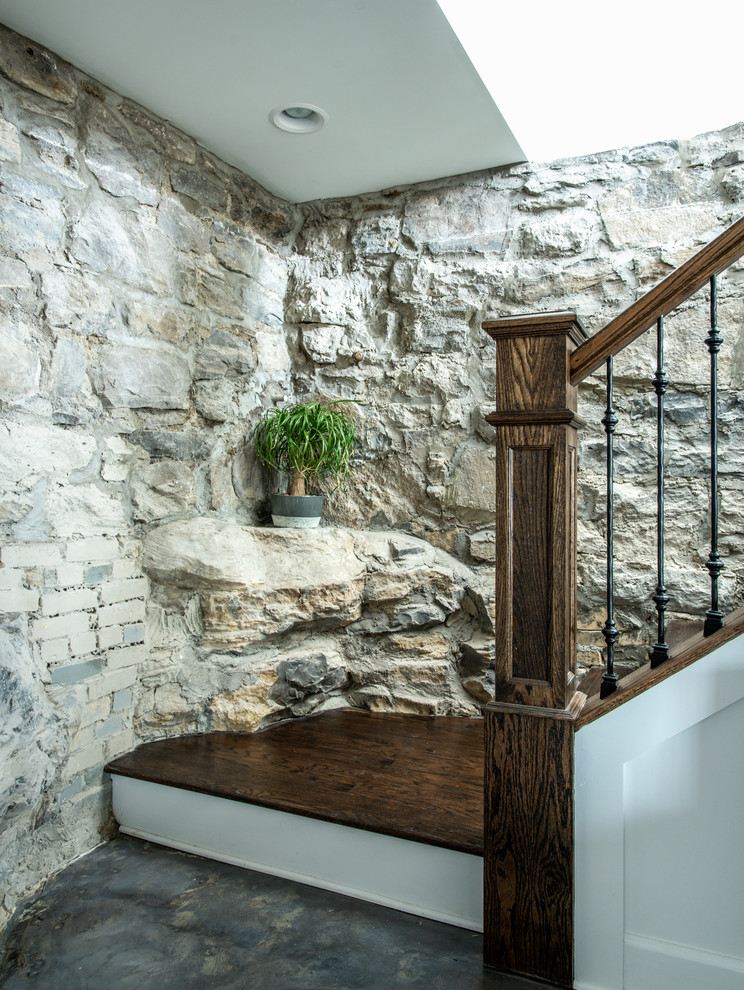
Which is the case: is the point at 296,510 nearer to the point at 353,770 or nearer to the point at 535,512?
the point at 353,770

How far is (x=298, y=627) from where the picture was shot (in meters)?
2.46

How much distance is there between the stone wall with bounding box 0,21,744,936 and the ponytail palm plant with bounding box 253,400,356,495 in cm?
13

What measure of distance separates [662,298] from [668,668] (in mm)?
742

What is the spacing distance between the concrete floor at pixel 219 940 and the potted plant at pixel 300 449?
3.89ft

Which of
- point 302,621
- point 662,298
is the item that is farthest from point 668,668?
point 302,621

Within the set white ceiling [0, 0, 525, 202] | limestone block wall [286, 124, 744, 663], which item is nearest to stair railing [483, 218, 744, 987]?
limestone block wall [286, 124, 744, 663]

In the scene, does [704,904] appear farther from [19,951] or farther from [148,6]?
[148,6]

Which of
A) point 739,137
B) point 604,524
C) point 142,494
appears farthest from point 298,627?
point 739,137

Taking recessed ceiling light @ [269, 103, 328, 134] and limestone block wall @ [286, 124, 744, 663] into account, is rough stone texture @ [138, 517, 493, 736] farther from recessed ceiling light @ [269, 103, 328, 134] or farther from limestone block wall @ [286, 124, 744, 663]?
recessed ceiling light @ [269, 103, 328, 134]

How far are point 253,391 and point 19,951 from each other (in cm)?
185

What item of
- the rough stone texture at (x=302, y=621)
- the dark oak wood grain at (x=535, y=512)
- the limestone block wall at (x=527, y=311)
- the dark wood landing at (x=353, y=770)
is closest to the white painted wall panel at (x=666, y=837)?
the dark oak wood grain at (x=535, y=512)

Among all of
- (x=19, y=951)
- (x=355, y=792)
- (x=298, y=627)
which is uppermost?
(x=298, y=627)

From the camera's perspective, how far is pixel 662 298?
1.35 meters

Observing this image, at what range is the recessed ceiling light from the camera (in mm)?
2180
